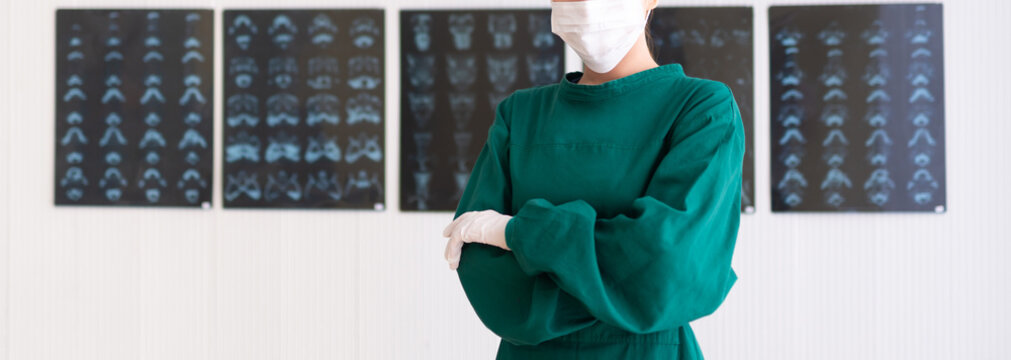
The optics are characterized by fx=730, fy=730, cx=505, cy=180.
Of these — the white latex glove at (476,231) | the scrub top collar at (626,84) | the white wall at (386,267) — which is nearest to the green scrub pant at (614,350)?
the white latex glove at (476,231)

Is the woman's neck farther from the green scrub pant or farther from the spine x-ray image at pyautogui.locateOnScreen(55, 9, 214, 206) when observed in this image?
the spine x-ray image at pyautogui.locateOnScreen(55, 9, 214, 206)

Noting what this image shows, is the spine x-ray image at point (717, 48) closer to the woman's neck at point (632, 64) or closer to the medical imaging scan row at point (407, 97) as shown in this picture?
the medical imaging scan row at point (407, 97)

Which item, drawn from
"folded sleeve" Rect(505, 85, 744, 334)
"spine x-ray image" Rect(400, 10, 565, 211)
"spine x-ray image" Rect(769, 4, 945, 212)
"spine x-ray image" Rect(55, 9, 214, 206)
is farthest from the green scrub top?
"spine x-ray image" Rect(55, 9, 214, 206)

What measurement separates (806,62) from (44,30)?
2696 millimetres

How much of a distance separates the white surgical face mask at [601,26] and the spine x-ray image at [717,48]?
56.5 inches

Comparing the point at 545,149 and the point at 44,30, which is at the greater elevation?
the point at 44,30

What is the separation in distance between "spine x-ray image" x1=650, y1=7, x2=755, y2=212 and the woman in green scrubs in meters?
1.42

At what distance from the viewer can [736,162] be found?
98 centimetres

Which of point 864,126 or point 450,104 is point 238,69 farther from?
point 864,126

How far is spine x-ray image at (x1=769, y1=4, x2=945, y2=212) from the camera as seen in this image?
241 centimetres

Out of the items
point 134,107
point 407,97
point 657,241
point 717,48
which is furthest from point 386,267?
point 657,241

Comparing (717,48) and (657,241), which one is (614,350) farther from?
(717,48)

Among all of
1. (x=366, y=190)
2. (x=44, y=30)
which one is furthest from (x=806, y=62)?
(x=44, y=30)

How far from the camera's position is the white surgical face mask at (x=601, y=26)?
3.41 ft
